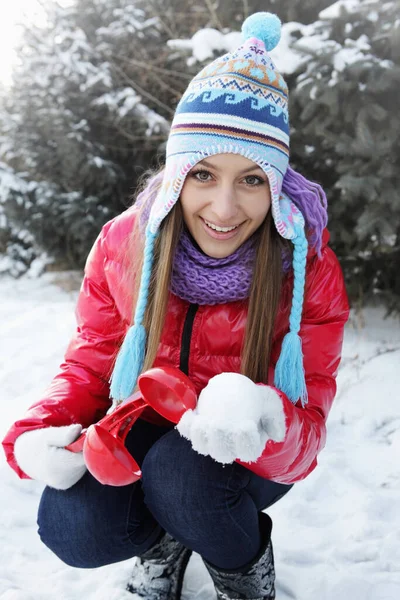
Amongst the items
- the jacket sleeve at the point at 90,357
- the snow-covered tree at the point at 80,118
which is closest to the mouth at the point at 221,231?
the jacket sleeve at the point at 90,357

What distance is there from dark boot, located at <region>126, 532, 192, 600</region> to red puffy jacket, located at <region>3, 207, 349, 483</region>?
1.07 ft

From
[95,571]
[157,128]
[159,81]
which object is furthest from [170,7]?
[95,571]

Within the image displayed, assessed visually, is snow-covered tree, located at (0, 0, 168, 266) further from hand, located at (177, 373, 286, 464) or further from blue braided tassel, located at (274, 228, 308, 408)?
hand, located at (177, 373, 286, 464)

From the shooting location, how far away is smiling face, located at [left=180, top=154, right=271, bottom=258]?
1.35m

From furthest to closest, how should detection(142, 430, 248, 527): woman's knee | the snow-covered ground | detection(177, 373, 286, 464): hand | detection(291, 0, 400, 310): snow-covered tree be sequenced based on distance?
detection(291, 0, 400, 310): snow-covered tree → the snow-covered ground → detection(142, 430, 248, 527): woman's knee → detection(177, 373, 286, 464): hand

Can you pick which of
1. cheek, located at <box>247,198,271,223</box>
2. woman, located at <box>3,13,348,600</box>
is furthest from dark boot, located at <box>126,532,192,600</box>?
cheek, located at <box>247,198,271,223</box>

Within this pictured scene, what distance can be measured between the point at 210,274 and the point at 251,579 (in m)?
0.73

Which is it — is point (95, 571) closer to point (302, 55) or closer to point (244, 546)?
point (244, 546)

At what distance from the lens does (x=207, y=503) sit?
1.25 metres

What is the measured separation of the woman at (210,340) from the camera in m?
1.29

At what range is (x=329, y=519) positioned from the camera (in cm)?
176

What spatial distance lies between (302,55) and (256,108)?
4.92 ft

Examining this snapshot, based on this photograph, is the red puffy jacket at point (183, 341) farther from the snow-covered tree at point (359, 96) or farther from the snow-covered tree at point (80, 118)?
the snow-covered tree at point (80, 118)

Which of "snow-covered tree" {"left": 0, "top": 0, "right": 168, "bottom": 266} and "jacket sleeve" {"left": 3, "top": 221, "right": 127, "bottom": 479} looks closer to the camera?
"jacket sleeve" {"left": 3, "top": 221, "right": 127, "bottom": 479}
